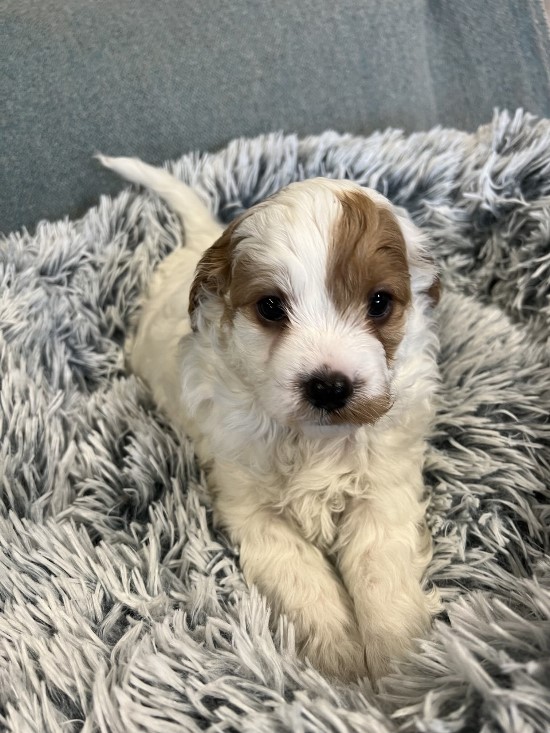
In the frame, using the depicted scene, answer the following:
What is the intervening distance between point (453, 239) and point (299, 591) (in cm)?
128

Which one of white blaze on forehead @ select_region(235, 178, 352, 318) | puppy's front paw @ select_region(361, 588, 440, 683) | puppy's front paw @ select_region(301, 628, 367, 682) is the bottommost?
puppy's front paw @ select_region(301, 628, 367, 682)

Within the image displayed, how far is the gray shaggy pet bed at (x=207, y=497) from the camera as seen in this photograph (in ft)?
3.26

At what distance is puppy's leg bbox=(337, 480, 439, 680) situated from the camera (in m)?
1.19

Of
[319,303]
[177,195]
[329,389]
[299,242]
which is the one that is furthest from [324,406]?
[177,195]

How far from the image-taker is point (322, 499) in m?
1.44

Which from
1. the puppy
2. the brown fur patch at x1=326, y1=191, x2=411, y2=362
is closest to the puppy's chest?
the puppy

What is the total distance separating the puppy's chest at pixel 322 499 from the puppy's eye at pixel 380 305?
368mm

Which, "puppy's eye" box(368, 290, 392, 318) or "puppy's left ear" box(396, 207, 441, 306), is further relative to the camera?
"puppy's left ear" box(396, 207, 441, 306)

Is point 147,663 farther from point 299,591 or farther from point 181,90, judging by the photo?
point 181,90

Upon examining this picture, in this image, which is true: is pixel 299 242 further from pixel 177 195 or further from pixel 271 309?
pixel 177 195

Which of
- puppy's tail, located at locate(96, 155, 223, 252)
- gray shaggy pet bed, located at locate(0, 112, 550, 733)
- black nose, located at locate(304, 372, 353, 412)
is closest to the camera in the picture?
gray shaggy pet bed, located at locate(0, 112, 550, 733)

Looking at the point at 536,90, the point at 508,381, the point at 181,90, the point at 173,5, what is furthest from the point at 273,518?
the point at 536,90

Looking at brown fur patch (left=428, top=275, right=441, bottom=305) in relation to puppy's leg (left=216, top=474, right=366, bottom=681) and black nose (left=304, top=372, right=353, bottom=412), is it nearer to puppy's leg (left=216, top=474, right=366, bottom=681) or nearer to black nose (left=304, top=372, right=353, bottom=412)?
black nose (left=304, top=372, right=353, bottom=412)

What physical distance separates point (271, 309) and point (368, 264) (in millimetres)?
213
